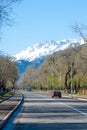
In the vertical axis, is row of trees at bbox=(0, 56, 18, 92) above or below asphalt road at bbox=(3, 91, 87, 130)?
above

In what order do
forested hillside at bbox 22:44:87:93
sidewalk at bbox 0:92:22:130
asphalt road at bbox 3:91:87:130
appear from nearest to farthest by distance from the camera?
asphalt road at bbox 3:91:87:130
sidewalk at bbox 0:92:22:130
forested hillside at bbox 22:44:87:93

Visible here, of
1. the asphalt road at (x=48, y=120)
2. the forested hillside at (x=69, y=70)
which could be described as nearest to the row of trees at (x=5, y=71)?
the forested hillside at (x=69, y=70)

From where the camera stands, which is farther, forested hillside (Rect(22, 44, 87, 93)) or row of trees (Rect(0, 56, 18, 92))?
forested hillside (Rect(22, 44, 87, 93))

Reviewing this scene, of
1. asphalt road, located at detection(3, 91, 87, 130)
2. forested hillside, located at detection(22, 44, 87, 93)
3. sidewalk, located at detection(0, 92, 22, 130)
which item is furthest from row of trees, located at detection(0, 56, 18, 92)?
asphalt road, located at detection(3, 91, 87, 130)

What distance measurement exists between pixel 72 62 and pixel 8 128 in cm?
11822

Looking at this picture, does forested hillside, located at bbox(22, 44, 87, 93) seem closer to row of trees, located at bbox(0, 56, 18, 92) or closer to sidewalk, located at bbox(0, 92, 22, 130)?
row of trees, located at bbox(0, 56, 18, 92)

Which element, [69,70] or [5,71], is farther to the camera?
[69,70]

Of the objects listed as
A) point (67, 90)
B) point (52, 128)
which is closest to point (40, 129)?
point (52, 128)

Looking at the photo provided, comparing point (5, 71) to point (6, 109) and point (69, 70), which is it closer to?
point (69, 70)

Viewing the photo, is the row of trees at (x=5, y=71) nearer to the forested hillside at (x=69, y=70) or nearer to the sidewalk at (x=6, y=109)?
the forested hillside at (x=69, y=70)

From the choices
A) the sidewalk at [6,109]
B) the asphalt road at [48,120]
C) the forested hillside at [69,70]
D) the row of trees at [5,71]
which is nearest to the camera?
the asphalt road at [48,120]

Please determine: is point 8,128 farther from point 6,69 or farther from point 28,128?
point 6,69

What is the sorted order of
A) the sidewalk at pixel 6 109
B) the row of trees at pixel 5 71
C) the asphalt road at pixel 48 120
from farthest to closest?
the row of trees at pixel 5 71, the sidewalk at pixel 6 109, the asphalt road at pixel 48 120

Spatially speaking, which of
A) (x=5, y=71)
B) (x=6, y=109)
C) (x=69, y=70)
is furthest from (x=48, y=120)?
(x=69, y=70)
